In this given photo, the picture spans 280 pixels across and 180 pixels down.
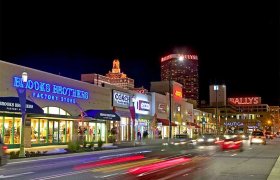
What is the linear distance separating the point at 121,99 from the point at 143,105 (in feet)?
28.6

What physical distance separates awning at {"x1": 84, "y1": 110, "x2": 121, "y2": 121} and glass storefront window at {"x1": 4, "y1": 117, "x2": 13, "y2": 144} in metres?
11.6

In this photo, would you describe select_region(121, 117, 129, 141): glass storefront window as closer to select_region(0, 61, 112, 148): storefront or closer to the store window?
select_region(0, 61, 112, 148): storefront

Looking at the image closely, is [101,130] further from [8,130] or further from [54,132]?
[8,130]

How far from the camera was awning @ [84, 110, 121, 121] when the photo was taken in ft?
157

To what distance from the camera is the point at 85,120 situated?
48781 mm

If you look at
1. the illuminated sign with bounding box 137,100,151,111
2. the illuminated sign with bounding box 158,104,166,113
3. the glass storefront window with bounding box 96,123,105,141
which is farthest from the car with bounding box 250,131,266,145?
the illuminated sign with bounding box 158,104,166,113

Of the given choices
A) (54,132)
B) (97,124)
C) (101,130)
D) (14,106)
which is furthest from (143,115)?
(14,106)

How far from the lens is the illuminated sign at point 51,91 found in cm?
3819

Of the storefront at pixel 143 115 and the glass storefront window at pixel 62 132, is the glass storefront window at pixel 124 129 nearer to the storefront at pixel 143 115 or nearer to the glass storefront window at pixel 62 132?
the storefront at pixel 143 115

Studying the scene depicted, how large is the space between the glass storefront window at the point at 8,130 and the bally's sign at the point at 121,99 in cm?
2114

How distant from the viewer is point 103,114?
162 feet

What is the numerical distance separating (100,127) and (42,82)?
46.4 feet

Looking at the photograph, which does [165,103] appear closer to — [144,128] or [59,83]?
[144,128]

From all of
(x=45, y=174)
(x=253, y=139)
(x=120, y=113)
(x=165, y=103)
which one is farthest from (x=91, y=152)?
(x=165, y=103)
